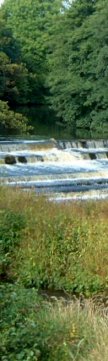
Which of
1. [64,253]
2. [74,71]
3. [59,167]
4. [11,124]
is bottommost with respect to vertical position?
[11,124]

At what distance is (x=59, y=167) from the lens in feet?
80.5

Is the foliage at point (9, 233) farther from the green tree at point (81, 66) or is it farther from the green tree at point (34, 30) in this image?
the green tree at point (34, 30)

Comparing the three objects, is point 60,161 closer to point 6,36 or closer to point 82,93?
point 82,93

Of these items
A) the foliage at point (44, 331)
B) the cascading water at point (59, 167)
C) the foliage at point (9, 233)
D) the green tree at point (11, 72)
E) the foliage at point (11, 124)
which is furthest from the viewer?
the green tree at point (11, 72)

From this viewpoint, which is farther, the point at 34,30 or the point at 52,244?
the point at 34,30

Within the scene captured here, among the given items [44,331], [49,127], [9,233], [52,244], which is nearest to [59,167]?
[9,233]

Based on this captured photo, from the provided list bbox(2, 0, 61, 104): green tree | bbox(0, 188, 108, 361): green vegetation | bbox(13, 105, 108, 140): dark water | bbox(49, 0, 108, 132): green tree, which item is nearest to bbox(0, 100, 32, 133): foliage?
bbox(13, 105, 108, 140): dark water

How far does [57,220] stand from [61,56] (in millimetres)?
35439

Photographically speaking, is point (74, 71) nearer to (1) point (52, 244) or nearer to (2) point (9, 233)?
(2) point (9, 233)

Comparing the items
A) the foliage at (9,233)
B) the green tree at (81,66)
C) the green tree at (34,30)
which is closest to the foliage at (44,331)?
the foliage at (9,233)

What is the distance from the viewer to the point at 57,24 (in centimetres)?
4706

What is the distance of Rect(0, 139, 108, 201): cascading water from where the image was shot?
63.8 ft

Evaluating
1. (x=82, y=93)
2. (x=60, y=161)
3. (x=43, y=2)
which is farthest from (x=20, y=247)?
(x=43, y=2)

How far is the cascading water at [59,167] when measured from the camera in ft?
63.8
